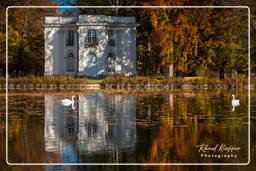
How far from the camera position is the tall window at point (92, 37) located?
6219 centimetres

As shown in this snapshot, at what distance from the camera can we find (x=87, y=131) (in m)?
18.2

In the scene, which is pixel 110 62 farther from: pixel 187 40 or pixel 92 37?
pixel 187 40

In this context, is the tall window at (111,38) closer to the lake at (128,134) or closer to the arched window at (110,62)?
the arched window at (110,62)

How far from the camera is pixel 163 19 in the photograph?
177ft

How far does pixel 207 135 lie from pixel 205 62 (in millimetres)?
38525

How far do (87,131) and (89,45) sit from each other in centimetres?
4446

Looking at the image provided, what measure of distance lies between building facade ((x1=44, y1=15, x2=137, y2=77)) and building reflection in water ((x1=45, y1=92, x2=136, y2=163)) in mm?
33858

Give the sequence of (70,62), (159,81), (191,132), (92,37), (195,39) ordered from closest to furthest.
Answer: (191,132) → (159,81) → (195,39) → (92,37) → (70,62)

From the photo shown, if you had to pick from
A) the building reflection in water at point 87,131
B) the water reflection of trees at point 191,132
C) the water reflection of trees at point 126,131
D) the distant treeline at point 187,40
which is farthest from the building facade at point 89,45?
the water reflection of trees at point 191,132

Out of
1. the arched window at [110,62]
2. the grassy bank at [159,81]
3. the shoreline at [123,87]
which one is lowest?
the shoreline at [123,87]

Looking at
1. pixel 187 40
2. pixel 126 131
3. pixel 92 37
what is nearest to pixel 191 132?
pixel 126 131

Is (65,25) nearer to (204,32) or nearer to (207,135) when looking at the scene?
(204,32)

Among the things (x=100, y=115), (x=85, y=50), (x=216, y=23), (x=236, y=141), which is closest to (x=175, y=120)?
(x=100, y=115)
